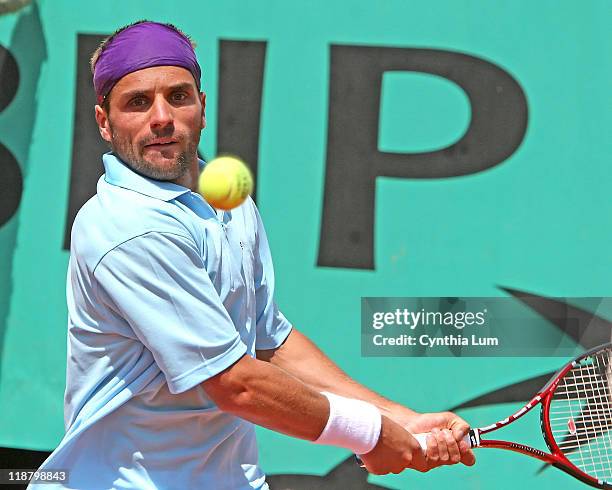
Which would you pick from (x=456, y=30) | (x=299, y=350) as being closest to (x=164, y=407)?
(x=299, y=350)

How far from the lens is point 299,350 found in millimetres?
3221

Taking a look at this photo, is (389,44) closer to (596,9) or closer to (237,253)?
(596,9)

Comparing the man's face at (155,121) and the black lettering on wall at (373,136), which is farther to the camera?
the black lettering on wall at (373,136)

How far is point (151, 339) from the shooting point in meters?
2.49

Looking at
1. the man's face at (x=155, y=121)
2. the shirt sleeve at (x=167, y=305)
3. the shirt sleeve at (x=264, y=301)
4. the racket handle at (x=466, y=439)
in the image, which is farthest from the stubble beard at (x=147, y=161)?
the racket handle at (x=466, y=439)

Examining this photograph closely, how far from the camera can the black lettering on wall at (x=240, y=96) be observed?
16.4ft

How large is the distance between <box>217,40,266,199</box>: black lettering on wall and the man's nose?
2265 millimetres

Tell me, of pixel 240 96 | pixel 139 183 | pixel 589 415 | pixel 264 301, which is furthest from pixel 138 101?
pixel 589 415

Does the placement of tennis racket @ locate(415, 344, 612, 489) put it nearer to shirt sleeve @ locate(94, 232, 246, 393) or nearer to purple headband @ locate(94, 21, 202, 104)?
shirt sleeve @ locate(94, 232, 246, 393)

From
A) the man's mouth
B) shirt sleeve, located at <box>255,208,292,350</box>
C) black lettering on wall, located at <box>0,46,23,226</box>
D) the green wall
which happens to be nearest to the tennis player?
the man's mouth

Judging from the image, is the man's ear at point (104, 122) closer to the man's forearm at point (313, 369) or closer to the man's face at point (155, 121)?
the man's face at point (155, 121)

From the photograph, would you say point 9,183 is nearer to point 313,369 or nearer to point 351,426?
point 313,369

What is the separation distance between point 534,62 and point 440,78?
461 millimetres

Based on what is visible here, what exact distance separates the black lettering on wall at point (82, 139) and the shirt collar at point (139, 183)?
2.30 m
